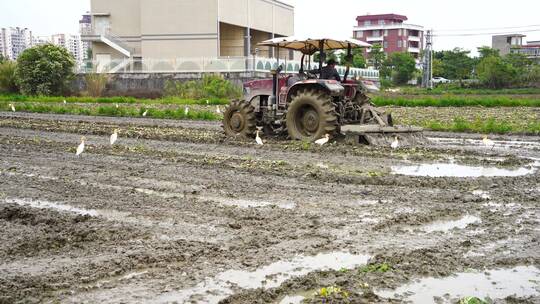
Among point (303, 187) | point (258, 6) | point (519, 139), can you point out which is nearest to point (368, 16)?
point (258, 6)

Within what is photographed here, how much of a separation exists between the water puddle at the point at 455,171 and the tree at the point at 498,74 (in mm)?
43753

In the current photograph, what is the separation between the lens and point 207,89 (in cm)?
3194

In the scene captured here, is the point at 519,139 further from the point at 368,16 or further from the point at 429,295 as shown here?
the point at 368,16

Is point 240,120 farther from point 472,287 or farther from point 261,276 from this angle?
point 472,287

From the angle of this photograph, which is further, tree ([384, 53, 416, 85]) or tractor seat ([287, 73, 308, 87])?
tree ([384, 53, 416, 85])

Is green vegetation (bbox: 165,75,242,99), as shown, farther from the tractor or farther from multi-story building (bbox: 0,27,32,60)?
multi-story building (bbox: 0,27,32,60)

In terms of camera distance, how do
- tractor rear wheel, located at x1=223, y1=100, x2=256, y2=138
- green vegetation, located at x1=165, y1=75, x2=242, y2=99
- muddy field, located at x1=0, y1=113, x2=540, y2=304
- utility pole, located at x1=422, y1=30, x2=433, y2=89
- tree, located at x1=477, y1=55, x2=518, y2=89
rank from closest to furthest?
muddy field, located at x1=0, y1=113, x2=540, y2=304
tractor rear wheel, located at x1=223, y1=100, x2=256, y2=138
green vegetation, located at x1=165, y1=75, x2=242, y2=99
tree, located at x1=477, y1=55, x2=518, y2=89
utility pole, located at x1=422, y1=30, x2=433, y2=89

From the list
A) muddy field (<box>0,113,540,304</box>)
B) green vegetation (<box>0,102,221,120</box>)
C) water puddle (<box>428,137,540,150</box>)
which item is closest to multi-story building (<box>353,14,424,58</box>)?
green vegetation (<box>0,102,221,120</box>)

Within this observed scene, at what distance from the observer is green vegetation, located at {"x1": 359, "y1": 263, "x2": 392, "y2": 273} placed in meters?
4.52

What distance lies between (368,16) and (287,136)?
94302 millimetres

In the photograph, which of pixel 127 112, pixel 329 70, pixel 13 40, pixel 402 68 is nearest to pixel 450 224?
pixel 329 70

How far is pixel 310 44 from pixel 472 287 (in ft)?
29.0

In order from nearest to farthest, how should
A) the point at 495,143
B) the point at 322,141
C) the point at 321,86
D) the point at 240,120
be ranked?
the point at 322,141 < the point at 321,86 < the point at 495,143 < the point at 240,120

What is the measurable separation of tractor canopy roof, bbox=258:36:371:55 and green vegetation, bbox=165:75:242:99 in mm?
18807
